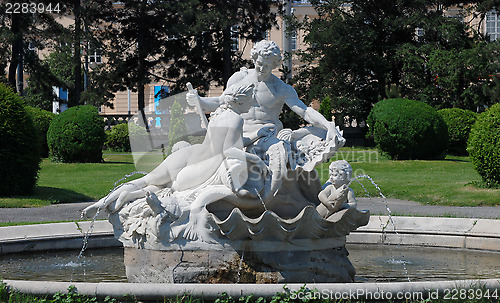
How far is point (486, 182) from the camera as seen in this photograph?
14.9 metres

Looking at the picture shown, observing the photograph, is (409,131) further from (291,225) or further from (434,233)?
(291,225)

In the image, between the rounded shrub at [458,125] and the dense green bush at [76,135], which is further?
the rounded shrub at [458,125]

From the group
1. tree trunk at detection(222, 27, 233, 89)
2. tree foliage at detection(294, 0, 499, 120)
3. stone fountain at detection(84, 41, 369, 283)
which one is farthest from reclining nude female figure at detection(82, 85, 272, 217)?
tree trunk at detection(222, 27, 233, 89)

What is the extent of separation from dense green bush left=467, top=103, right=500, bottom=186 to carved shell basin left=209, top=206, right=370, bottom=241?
30.4ft

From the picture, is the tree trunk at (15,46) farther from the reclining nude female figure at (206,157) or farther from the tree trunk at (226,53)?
the reclining nude female figure at (206,157)

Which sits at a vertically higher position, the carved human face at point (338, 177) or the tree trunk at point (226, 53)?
the tree trunk at point (226, 53)

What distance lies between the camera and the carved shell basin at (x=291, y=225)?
18.6 ft

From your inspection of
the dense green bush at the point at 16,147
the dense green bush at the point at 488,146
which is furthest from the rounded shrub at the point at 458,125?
the dense green bush at the point at 16,147

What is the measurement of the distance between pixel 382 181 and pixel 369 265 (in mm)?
8916

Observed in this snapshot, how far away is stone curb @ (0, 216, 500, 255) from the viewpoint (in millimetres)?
8297

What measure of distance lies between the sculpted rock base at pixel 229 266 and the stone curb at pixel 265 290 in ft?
3.36

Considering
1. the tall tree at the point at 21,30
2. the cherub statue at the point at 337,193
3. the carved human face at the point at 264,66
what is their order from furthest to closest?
the tall tree at the point at 21,30, the carved human face at the point at 264,66, the cherub statue at the point at 337,193

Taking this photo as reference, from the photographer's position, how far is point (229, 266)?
227 inches

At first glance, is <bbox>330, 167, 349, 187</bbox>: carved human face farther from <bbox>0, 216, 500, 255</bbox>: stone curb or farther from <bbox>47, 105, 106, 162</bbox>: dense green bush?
<bbox>47, 105, 106, 162</bbox>: dense green bush
